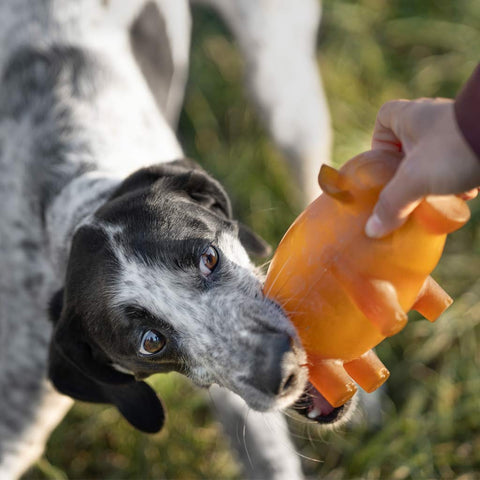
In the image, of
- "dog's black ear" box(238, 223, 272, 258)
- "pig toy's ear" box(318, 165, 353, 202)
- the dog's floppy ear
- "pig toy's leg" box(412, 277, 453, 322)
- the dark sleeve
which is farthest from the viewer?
"dog's black ear" box(238, 223, 272, 258)

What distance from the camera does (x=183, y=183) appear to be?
2330 mm

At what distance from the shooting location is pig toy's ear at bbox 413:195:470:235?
61.5 inches

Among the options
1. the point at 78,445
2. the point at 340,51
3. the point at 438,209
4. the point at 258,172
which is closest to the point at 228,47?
the point at 340,51

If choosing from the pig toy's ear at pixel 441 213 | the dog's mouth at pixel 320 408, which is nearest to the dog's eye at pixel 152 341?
the dog's mouth at pixel 320 408

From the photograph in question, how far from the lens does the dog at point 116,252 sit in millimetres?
1977

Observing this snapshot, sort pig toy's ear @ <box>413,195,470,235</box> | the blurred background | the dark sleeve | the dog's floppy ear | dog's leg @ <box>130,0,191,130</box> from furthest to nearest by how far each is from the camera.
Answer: dog's leg @ <box>130,0,191,130</box> < the blurred background < the dog's floppy ear < pig toy's ear @ <box>413,195,470,235</box> < the dark sleeve

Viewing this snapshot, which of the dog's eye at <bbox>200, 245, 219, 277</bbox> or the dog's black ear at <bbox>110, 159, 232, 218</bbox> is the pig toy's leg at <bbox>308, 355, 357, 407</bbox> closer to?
the dog's eye at <bbox>200, 245, 219, 277</bbox>

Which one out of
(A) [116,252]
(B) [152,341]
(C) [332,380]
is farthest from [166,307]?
(C) [332,380]

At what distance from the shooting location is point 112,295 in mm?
2064

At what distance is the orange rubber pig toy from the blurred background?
→ 133 centimetres

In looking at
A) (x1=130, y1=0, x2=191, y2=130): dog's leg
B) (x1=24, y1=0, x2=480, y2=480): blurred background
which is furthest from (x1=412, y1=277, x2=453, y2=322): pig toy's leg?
(x1=130, y1=0, x2=191, y2=130): dog's leg

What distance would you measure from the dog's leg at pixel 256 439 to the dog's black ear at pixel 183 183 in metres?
0.84

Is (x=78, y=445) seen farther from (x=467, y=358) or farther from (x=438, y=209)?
(x=438, y=209)

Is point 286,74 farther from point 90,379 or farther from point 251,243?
point 90,379
